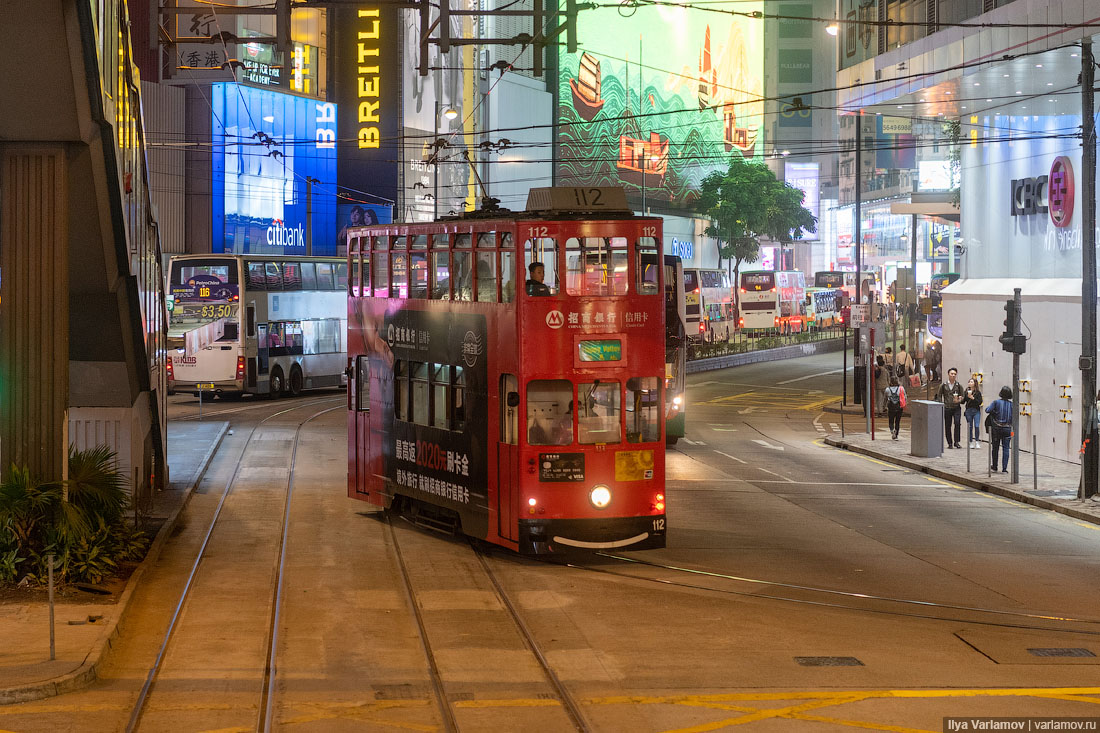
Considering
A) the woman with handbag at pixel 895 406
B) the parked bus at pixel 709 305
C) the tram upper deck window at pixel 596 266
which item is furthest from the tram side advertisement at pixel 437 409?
the parked bus at pixel 709 305

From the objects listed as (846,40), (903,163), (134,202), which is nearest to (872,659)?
(134,202)

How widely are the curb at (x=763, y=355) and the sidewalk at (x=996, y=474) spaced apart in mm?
25643

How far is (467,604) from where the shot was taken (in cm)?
1409

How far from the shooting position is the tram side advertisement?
54.7 feet

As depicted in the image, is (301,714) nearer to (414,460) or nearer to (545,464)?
(545,464)

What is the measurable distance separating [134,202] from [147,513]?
4.84 meters

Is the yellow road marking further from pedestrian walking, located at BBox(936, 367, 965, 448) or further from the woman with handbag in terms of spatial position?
the woman with handbag

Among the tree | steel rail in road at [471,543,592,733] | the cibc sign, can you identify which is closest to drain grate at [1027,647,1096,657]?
steel rail in road at [471,543,592,733]

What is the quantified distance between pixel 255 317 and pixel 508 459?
91.1 feet

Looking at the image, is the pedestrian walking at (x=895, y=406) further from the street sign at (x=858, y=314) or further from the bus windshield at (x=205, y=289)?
the bus windshield at (x=205, y=289)

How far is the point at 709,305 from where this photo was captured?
229ft

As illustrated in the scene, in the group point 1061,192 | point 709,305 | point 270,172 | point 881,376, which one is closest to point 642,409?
point 1061,192

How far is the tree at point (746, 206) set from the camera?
9169cm

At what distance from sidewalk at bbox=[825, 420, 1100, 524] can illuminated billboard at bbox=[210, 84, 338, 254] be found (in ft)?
105
